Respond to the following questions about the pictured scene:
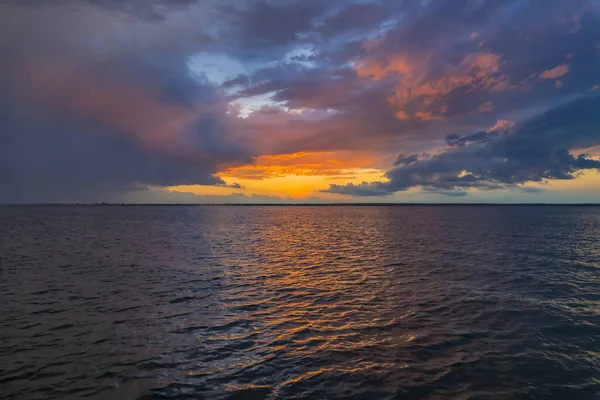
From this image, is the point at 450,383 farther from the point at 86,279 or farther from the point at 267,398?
the point at 86,279

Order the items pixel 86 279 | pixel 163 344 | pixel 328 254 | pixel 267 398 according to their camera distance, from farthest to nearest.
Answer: pixel 328 254 → pixel 86 279 → pixel 163 344 → pixel 267 398

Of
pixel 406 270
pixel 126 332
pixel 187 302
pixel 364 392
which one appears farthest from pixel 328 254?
pixel 364 392

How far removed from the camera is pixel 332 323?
20.0 m

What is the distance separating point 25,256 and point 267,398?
4703cm

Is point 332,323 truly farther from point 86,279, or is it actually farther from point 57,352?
point 86,279

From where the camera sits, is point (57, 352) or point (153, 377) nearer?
point (153, 377)

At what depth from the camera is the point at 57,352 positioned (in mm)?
15766

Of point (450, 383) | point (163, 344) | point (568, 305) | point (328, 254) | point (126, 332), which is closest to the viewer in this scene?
point (450, 383)

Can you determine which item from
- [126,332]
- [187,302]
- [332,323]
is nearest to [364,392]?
[332,323]

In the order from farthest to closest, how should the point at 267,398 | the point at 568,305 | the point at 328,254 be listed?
the point at 328,254 → the point at 568,305 → the point at 267,398

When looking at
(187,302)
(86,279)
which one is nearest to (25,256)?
(86,279)

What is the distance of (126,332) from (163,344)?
3.06m

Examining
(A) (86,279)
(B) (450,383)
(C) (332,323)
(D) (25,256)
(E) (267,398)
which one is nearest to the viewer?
(E) (267,398)

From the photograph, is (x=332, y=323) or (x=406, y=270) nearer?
(x=332, y=323)
